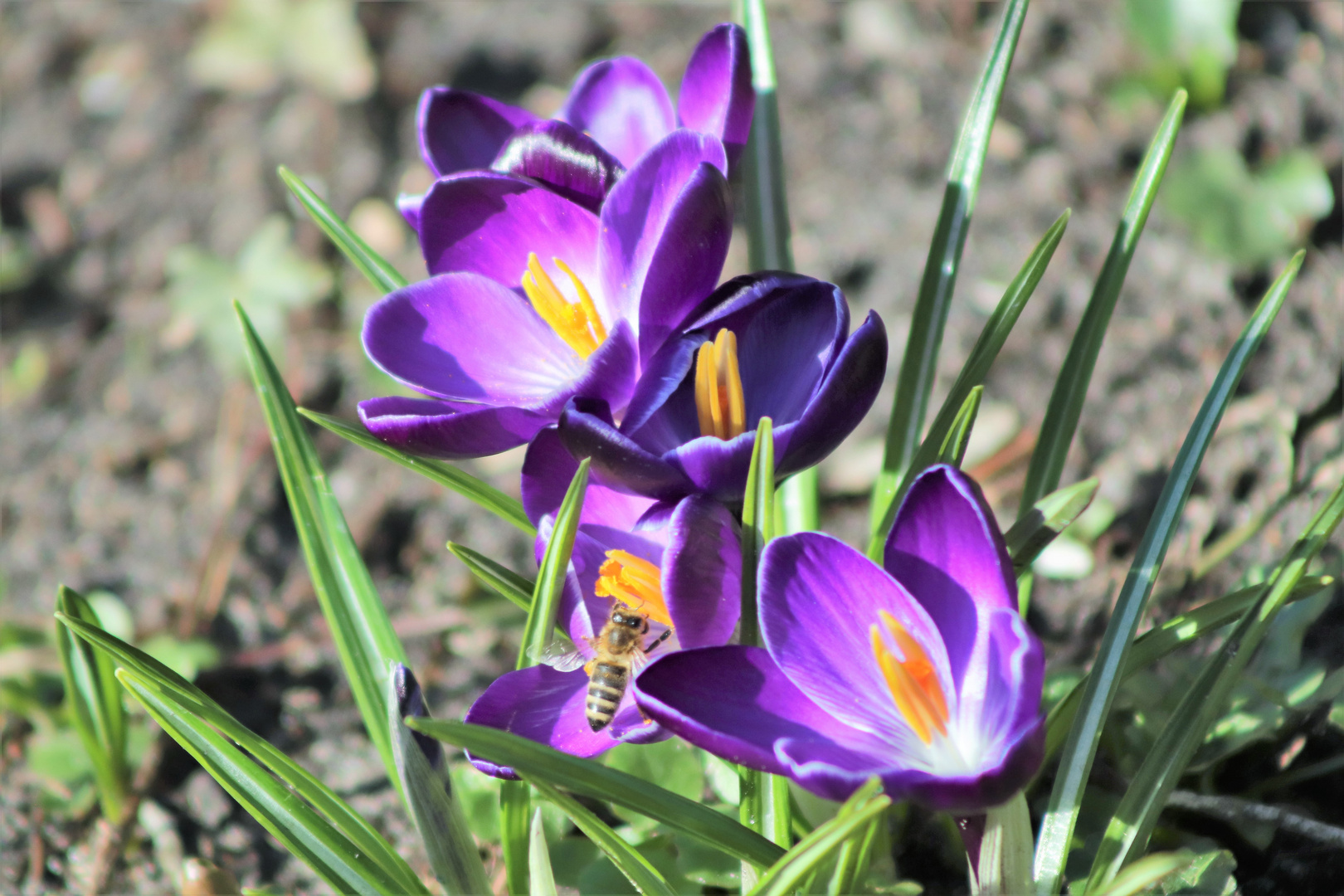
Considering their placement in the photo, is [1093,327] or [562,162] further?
[1093,327]

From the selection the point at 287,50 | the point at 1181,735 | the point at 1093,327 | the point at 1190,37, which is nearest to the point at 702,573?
the point at 1181,735

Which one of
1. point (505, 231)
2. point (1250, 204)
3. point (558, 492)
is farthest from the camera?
point (1250, 204)

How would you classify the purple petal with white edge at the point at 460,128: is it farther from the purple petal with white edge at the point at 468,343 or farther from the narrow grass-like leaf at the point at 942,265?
the narrow grass-like leaf at the point at 942,265

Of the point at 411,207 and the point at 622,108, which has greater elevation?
the point at 622,108

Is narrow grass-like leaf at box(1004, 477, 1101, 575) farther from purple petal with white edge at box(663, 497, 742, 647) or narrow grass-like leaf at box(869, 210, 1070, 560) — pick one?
purple petal with white edge at box(663, 497, 742, 647)

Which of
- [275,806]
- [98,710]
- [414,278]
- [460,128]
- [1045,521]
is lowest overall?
[98,710]

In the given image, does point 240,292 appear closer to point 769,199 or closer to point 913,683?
point 769,199

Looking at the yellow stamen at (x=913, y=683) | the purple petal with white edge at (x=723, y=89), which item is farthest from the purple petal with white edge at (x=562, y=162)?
the yellow stamen at (x=913, y=683)
